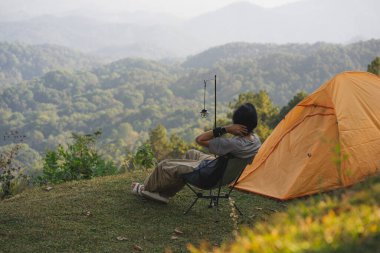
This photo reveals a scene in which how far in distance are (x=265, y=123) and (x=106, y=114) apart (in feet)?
296

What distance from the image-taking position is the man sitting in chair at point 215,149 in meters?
5.25

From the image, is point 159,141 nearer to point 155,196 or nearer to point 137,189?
point 137,189

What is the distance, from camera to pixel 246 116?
17.5 feet

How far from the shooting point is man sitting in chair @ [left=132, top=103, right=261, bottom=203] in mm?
5246

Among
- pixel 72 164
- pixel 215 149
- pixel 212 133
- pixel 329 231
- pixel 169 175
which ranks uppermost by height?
pixel 329 231

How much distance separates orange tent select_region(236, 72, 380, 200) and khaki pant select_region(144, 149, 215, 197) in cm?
127

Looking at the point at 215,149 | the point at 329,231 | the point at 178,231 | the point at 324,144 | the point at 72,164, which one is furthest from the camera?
the point at 72,164

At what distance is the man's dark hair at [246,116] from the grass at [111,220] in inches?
42.3

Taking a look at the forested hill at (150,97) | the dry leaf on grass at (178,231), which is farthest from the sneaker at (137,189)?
the forested hill at (150,97)

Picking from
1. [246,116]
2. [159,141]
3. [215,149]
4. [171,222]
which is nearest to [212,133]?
[215,149]

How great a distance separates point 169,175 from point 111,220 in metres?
0.84

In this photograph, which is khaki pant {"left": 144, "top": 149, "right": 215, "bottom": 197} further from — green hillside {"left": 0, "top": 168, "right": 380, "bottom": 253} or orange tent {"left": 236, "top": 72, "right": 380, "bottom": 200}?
orange tent {"left": 236, "top": 72, "right": 380, "bottom": 200}

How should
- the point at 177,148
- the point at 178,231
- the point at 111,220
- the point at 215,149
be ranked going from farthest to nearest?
the point at 177,148 → the point at 111,220 → the point at 215,149 → the point at 178,231

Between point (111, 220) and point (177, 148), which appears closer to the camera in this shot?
point (111, 220)
